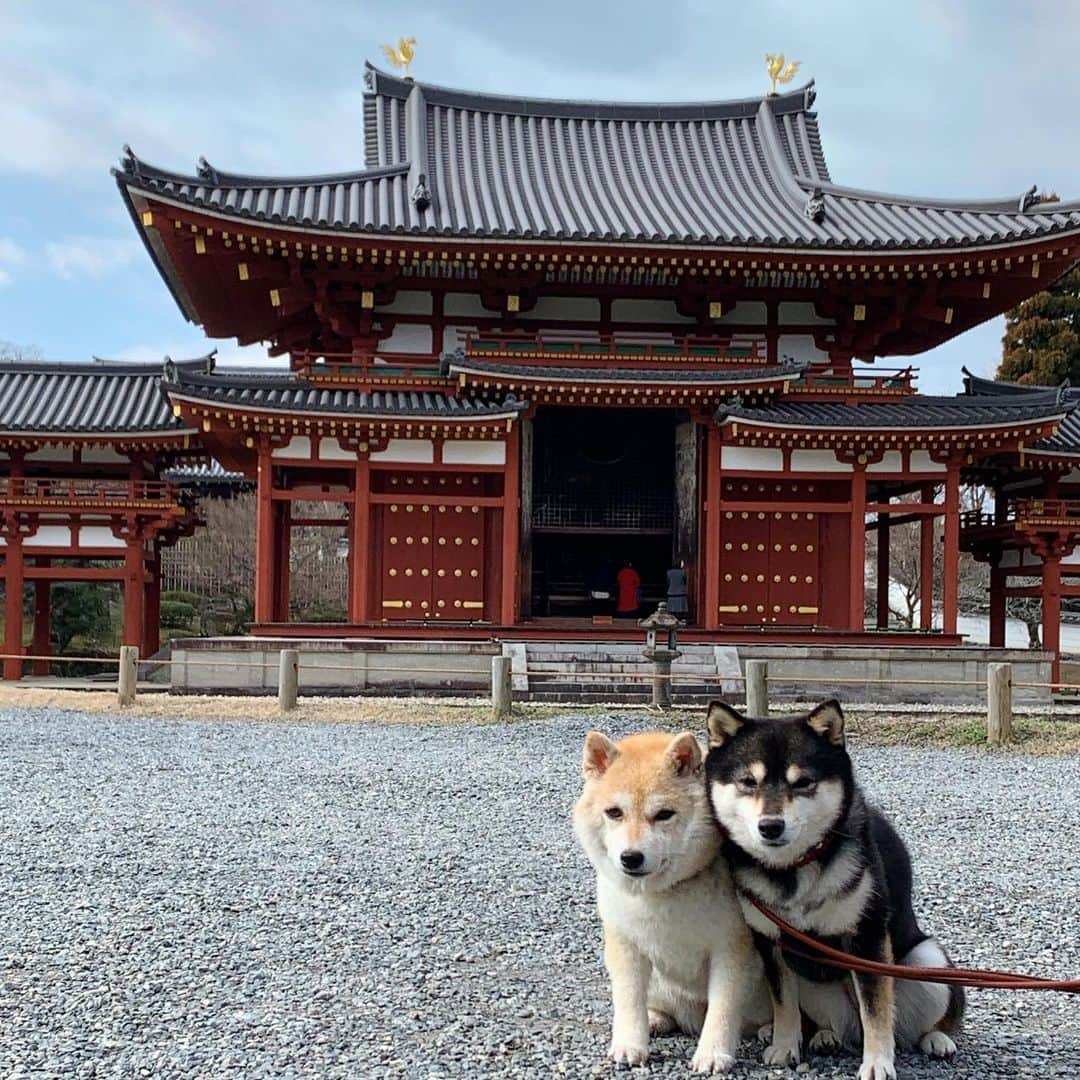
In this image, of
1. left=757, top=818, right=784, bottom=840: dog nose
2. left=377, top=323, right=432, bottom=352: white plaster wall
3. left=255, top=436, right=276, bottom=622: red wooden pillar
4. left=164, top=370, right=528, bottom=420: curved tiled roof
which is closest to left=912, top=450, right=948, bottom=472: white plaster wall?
left=164, top=370, right=528, bottom=420: curved tiled roof

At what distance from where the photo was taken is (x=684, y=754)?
9.82 ft

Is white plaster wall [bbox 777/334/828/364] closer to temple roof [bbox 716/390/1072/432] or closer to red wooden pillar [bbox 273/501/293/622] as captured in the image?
temple roof [bbox 716/390/1072/432]

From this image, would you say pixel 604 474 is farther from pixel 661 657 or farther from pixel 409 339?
pixel 661 657

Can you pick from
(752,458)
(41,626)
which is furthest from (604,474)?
(41,626)

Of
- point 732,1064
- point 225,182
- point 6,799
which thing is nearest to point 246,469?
point 225,182

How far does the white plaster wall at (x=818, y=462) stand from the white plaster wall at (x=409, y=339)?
6.75 meters

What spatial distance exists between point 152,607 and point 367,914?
18.8m

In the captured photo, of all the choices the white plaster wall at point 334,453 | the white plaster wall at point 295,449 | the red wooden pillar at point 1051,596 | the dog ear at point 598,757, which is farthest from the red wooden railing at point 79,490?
the dog ear at point 598,757

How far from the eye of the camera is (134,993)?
159 inches

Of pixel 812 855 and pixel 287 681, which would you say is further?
pixel 287 681

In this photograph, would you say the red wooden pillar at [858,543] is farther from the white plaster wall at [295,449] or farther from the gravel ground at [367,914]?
the white plaster wall at [295,449]

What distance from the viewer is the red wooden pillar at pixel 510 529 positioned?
16.3 metres

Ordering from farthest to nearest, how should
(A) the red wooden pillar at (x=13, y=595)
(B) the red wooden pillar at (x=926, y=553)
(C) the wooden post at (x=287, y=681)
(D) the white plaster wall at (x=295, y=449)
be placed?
(A) the red wooden pillar at (x=13, y=595), (B) the red wooden pillar at (x=926, y=553), (D) the white plaster wall at (x=295, y=449), (C) the wooden post at (x=287, y=681)

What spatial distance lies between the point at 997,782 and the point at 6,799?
8684 mm
